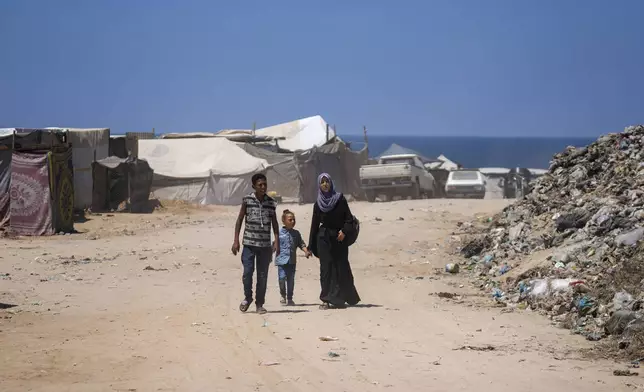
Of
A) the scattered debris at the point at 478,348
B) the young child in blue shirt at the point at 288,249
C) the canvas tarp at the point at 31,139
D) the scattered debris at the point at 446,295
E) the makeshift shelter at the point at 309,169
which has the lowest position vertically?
Answer: the scattered debris at the point at 446,295

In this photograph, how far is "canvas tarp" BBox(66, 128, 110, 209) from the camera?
28.1m

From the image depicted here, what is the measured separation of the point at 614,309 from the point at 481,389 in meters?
3.24

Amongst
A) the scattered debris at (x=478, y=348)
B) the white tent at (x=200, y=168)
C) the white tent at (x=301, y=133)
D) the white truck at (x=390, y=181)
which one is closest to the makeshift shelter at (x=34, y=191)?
the white tent at (x=200, y=168)

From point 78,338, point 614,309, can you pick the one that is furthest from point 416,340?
point 78,338

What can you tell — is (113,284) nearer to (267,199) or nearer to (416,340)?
(267,199)

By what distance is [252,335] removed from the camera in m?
8.79

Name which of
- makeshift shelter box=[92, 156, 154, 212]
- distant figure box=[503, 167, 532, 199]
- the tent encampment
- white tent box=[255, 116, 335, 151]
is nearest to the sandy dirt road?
the tent encampment

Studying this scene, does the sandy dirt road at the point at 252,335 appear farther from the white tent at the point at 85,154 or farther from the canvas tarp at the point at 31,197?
the white tent at the point at 85,154

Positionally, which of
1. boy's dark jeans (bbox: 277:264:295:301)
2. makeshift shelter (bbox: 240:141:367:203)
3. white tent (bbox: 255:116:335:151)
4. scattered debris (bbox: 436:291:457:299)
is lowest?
scattered debris (bbox: 436:291:457:299)

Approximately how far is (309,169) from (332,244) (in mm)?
27151

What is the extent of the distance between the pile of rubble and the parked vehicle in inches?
848

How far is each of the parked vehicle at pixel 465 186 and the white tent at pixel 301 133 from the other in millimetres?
7725

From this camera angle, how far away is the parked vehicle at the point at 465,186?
134 ft

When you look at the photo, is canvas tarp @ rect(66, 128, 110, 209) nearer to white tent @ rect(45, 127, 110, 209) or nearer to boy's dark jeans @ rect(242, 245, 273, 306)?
white tent @ rect(45, 127, 110, 209)
